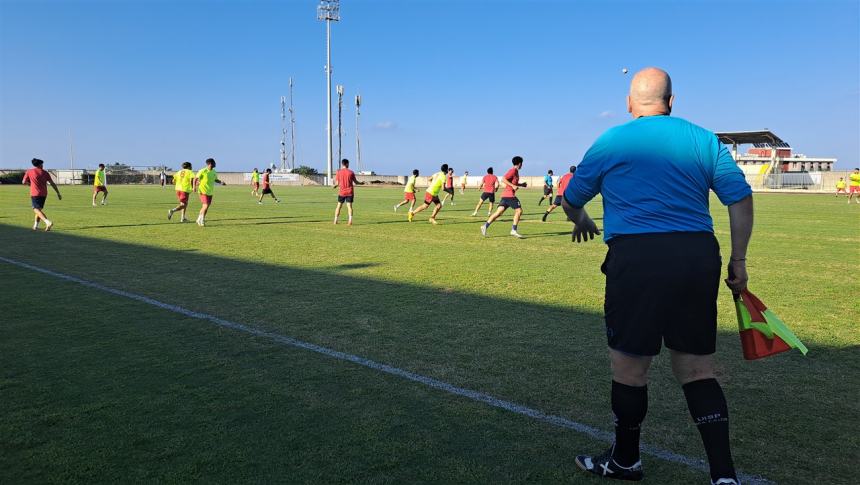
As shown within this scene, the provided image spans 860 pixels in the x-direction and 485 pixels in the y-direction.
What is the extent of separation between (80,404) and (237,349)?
144 cm

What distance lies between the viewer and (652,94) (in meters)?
2.94

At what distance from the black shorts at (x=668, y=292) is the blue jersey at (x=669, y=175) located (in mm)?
82

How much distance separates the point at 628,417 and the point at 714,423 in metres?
0.39

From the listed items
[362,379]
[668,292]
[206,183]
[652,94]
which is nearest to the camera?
[668,292]

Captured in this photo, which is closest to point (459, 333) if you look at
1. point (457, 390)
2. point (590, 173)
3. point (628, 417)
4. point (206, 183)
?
point (457, 390)

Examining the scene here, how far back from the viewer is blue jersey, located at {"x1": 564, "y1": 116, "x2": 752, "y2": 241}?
279cm

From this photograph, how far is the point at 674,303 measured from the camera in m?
2.71

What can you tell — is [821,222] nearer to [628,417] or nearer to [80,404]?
[628,417]

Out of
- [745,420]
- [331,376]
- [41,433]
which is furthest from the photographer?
[331,376]

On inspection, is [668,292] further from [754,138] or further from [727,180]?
[754,138]

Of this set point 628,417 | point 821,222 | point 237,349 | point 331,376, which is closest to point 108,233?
point 237,349

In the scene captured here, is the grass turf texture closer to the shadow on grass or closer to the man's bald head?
the shadow on grass

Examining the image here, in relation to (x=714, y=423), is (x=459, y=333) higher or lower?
lower

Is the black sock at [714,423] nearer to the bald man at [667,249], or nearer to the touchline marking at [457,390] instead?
the bald man at [667,249]
